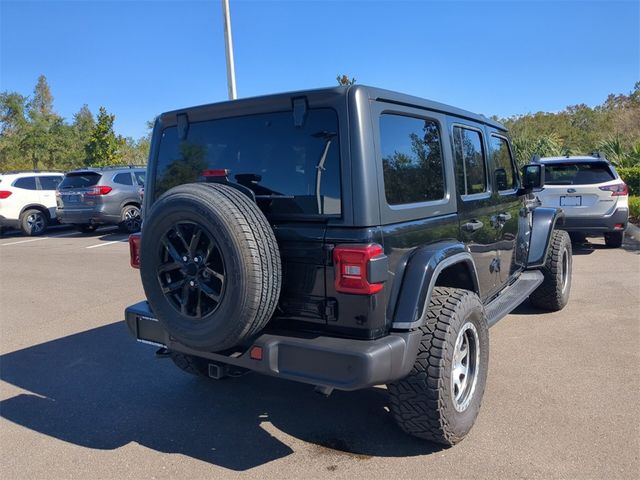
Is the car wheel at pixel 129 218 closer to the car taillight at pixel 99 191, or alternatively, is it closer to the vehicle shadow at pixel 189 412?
the car taillight at pixel 99 191

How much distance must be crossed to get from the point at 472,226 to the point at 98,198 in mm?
11584

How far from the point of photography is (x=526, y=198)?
5504 mm

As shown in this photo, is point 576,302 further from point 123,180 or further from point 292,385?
point 123,180

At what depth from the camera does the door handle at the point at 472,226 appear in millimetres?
3702

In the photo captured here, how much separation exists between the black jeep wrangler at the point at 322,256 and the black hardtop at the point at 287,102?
1cm

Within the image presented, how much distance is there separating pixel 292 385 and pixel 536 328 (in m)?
2.61

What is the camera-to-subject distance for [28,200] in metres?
14.5

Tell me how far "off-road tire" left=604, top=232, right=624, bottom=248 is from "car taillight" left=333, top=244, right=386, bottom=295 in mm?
7759

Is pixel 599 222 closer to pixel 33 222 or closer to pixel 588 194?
pixel 588 194

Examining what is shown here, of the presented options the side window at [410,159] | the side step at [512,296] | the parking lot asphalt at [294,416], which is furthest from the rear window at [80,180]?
the side window at [410,159]

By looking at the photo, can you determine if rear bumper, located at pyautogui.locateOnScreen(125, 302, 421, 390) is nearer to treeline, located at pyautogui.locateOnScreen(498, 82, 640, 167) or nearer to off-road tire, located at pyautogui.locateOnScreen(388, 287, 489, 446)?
off-road tire, located at pyautogui.locateOnScreen(388, 287, 489, 446)

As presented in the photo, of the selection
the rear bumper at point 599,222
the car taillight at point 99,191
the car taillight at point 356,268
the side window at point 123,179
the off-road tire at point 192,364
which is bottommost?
the off-road tire at point 192,364

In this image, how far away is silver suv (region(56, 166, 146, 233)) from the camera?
13.3 metres

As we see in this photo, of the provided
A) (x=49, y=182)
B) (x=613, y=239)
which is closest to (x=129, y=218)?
(x=49, y=182)
